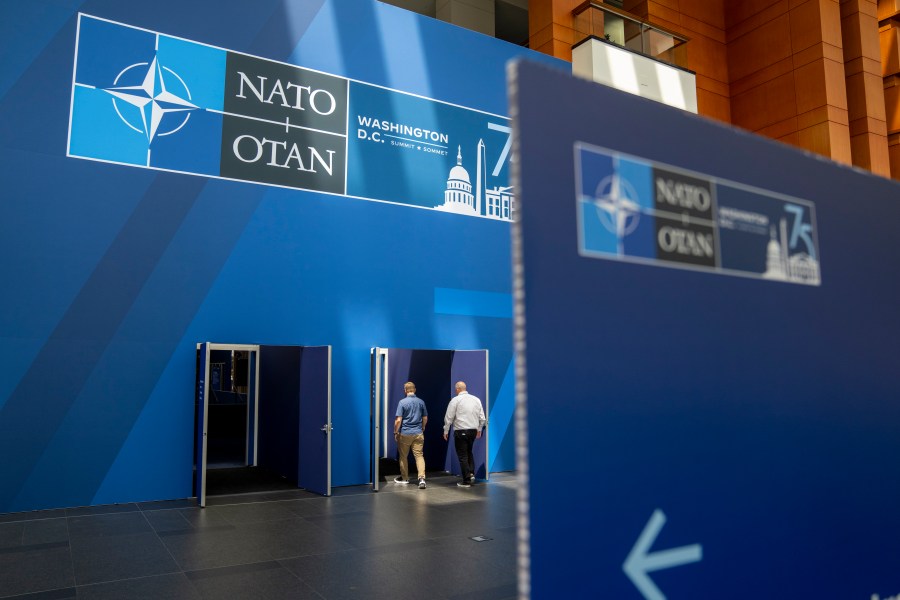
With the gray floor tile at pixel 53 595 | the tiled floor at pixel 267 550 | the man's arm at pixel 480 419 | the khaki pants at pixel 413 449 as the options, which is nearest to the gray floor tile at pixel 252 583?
the tiled floor at pixel 267 550

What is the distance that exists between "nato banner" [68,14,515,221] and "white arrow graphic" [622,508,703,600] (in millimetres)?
5117

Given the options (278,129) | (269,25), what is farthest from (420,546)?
(269,25)

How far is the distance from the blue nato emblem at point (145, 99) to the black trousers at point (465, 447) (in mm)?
4589

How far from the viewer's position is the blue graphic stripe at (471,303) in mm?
9305

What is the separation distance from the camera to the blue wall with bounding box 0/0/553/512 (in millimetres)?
6656

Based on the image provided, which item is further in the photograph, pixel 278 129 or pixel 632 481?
pixel 278 129

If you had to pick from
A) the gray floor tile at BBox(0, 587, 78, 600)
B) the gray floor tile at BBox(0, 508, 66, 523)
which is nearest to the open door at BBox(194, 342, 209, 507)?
the gray floor tile at BBox(0, 508, 66, 523)

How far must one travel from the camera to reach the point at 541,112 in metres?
1.78

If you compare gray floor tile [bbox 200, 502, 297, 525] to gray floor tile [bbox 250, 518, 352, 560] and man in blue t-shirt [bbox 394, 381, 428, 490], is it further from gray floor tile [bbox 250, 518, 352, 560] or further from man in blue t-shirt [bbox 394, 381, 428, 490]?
man in blue t-shirt [bbox 394, 381, 428, 490]

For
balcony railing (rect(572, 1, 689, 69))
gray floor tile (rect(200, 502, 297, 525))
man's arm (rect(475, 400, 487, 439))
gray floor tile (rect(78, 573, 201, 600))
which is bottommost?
gray floor tile (rect(200, 502, 297, 525))

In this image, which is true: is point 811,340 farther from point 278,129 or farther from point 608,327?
point 278,129

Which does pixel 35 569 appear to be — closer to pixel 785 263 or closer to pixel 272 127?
pixel 785 263

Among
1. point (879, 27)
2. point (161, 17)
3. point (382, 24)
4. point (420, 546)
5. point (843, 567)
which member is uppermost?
point (879, 27)

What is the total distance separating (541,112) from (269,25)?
301 inches
